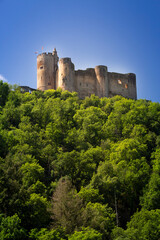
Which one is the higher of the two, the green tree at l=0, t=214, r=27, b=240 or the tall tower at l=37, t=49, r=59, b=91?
the tall tower at l=37, t=49, r=59, b=91

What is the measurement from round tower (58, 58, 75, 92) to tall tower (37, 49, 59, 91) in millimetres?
1685

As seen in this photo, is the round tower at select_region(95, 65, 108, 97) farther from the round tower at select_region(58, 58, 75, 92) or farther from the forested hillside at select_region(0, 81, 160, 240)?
the forested hillside at select_region(0, 81, 160, 240)

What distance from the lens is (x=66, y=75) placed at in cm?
6328

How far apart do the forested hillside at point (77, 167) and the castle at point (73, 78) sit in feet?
10.6

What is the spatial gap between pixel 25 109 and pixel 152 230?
2598cm

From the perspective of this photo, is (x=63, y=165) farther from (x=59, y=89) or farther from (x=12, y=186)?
(x=59, y=89)

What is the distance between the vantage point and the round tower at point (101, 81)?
6556 cm

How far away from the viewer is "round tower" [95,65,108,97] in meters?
65.6

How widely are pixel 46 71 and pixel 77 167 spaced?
84.5ft

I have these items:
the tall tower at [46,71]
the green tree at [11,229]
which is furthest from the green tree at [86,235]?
the tall tower at [46,71]

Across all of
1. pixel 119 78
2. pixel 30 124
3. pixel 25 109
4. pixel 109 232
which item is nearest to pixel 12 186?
pixel 109 232

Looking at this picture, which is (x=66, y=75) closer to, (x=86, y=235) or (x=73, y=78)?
(x=73, y=78)

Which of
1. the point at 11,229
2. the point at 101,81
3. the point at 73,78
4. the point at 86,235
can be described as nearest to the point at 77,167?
the point at 86,235

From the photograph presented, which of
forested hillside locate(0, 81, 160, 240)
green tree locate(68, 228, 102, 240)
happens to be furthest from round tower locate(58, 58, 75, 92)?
green tree locate(68, 228, 102, 240)
